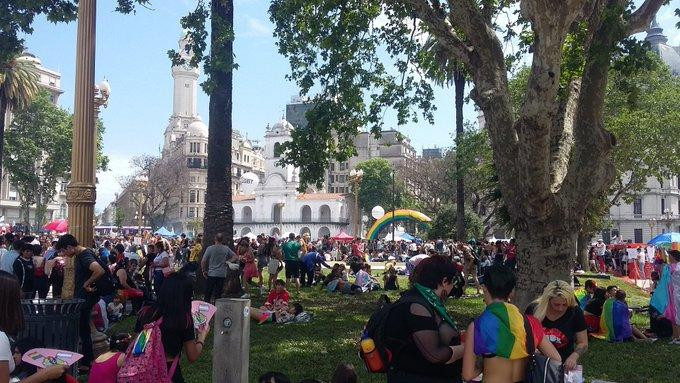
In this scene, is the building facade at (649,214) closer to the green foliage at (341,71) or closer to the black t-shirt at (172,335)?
the green foliage at (341,71)

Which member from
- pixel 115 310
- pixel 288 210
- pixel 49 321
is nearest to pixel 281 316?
pixel 115 310

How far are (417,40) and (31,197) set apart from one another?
43472 mm

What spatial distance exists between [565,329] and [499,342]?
1.60 meters

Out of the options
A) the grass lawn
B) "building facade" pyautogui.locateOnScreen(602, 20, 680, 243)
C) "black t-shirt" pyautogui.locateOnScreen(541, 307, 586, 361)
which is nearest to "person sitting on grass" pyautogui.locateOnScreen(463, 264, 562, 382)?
"black t-shirt" pyautogui.locateOnScreen(541, 307, 586, 361)

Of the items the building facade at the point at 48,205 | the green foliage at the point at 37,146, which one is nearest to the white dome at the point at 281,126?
the building facade at the point at 48,205

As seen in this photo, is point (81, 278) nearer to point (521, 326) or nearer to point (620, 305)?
point (521, 326)

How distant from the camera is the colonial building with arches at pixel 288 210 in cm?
9031

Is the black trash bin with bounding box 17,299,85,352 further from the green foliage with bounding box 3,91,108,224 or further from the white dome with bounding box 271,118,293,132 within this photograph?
the white dome with bounding box 271,118,293,132

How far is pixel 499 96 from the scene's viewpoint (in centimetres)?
913

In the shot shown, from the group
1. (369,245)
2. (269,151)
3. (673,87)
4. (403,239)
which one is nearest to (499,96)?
(673,87)

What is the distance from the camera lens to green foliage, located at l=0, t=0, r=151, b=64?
11.4 metres

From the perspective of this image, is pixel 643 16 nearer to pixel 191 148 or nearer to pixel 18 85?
pixel 18 85

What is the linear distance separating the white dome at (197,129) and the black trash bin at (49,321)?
10470cm

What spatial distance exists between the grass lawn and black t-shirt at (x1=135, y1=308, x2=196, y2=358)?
9.80 feet
